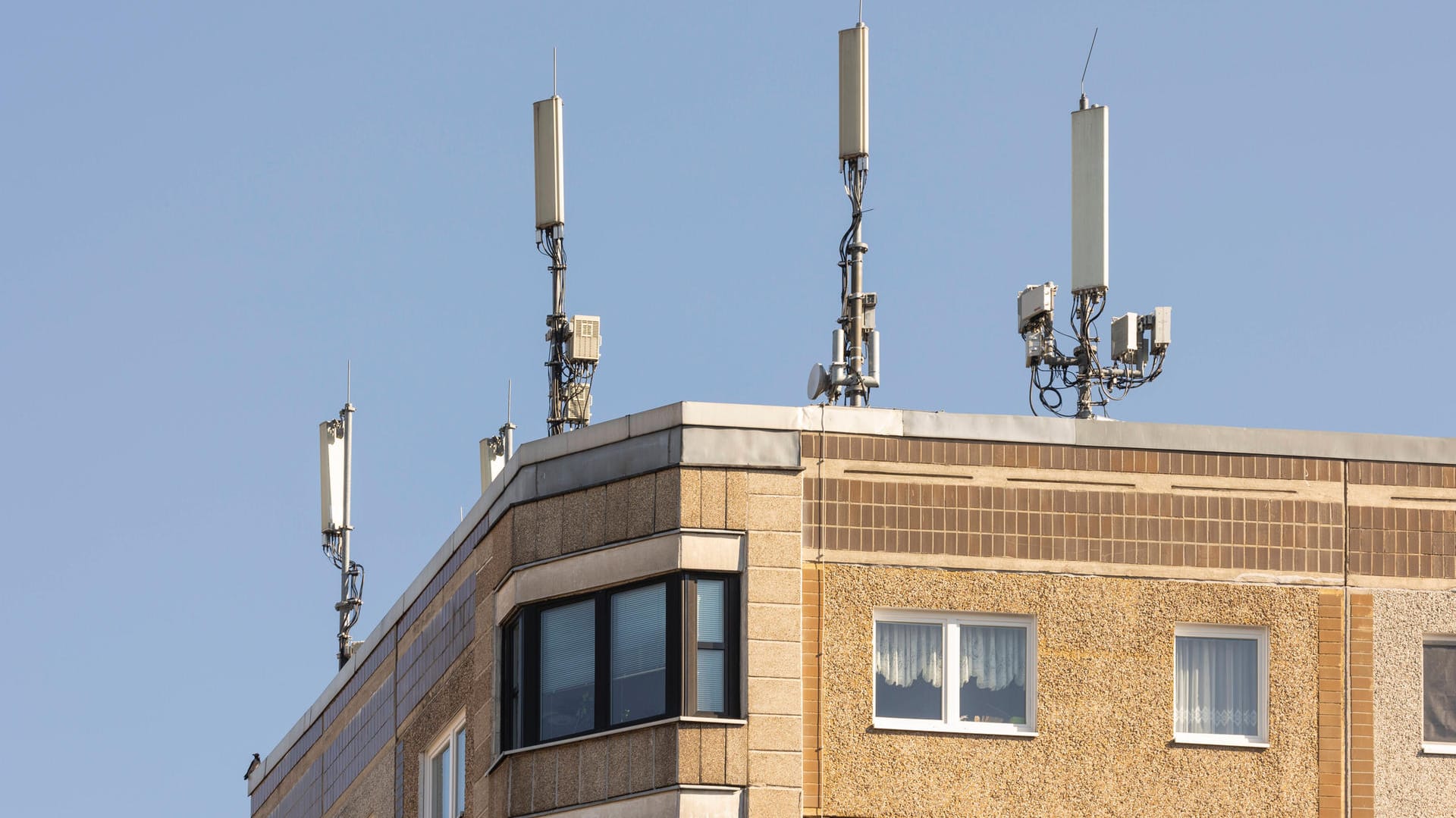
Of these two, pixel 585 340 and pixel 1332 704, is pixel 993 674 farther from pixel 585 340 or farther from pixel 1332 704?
pixel 585 340

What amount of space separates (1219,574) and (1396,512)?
2.36 meters

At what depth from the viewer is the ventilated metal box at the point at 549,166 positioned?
136ft

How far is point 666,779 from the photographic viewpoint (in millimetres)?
31688

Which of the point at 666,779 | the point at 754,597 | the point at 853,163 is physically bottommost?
the point at 666,779

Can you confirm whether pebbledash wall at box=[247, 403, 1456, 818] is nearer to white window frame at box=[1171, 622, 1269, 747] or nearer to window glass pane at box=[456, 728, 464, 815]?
white window frame at box=[1171, 622, 1269, 747]

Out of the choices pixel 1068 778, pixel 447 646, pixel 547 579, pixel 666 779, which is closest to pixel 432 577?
pixel 447 646

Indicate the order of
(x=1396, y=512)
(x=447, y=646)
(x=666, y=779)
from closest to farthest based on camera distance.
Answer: (x=666, y=779), (x=1396, y=512), (x=447, y=646)

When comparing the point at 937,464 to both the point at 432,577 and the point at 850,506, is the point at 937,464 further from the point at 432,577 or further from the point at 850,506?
the point at 432,577

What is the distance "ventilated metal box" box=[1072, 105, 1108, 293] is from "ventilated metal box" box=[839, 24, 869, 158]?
288 cm

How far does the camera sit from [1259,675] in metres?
33.4

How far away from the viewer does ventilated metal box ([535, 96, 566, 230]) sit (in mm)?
41438

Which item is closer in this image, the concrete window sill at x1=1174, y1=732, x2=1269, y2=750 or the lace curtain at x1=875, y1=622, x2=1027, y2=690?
the lace curtain at x1=875, y1=622, x2=1027, y2=690

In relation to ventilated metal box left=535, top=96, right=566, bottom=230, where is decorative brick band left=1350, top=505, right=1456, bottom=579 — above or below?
below

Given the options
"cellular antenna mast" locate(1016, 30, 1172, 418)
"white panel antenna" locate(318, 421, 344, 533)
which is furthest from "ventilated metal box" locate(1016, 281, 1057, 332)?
"white panel antenna" locate(318, 421, 344, 533)
